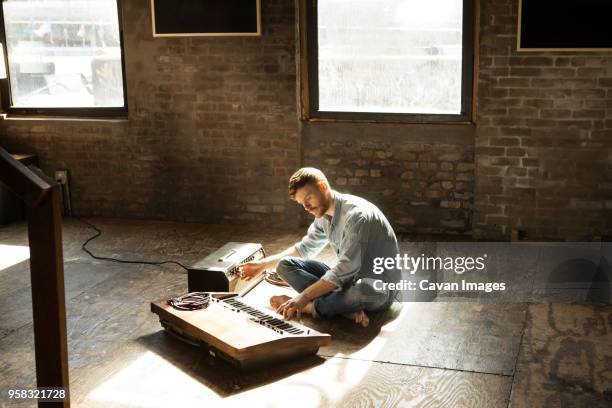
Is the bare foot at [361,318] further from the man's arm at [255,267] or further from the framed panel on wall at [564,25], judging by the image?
the framed panel on wall at [564,25]

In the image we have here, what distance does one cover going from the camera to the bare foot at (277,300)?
480cm

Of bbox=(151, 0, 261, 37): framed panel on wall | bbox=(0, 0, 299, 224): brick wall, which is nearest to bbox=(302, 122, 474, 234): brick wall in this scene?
bbox=(0, 0, 299, 224): brick wall

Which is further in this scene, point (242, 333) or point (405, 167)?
point (405, 167)

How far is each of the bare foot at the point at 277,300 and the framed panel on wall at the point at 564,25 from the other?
9.11 feet

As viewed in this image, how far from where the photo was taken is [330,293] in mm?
4641

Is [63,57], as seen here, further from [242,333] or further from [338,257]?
[242,333]

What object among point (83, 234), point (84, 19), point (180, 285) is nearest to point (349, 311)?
point (180, 285)

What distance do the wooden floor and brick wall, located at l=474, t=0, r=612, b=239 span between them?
146cm

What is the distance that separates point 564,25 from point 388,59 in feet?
4.61

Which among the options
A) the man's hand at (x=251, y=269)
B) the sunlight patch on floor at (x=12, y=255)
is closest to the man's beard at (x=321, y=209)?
the man's hand at (x=251, y=269)

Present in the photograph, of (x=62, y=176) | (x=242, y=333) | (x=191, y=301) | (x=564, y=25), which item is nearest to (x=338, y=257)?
(x=242, y=333)

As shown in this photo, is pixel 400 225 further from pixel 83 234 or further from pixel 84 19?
pixel 84 19

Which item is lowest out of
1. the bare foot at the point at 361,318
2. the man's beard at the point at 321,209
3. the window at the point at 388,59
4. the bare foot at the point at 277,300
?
the bare foot at the point at 361,318

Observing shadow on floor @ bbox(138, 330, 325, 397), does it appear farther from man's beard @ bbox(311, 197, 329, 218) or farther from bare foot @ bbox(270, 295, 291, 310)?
man's beard @ bbox(311, 197, 329, 218)
